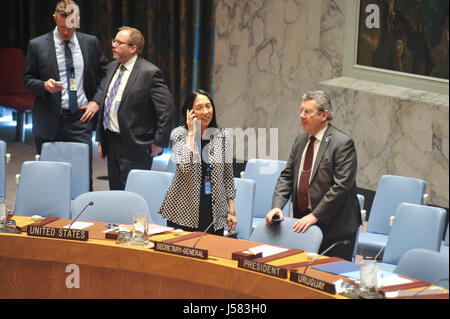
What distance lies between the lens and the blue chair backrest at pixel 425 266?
350cm

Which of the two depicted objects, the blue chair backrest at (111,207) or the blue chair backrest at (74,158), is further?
the blue chair backrest at (74,158)

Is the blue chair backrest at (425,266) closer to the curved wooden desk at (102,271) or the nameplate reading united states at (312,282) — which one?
the nameplate reading united states at (312,282)

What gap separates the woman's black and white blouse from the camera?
4.59 meters

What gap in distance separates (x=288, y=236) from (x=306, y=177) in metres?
0.41

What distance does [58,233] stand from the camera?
13.8 ft

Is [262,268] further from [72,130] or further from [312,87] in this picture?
[312,87]

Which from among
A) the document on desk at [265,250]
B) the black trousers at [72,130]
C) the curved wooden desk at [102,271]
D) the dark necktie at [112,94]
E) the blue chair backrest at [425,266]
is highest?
the dark necktie at [112,94]

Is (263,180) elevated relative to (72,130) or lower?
lower

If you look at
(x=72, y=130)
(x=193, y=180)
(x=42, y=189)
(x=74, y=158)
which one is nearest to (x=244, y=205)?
(x=193, y=180)

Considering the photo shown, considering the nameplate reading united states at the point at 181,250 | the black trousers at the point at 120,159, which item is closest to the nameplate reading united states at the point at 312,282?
the nameplate reading united states at the point at 181,250

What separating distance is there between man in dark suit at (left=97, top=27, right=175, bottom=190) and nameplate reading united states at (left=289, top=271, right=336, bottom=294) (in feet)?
8.64

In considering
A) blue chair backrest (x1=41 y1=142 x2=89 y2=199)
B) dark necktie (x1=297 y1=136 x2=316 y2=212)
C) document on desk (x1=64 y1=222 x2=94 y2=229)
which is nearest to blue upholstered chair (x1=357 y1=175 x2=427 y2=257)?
dark necktie (x1=297 y1=136 x2=316 y2=212)

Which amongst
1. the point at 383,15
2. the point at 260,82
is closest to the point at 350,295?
the point at 383,15

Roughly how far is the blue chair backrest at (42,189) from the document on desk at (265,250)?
1853mm
